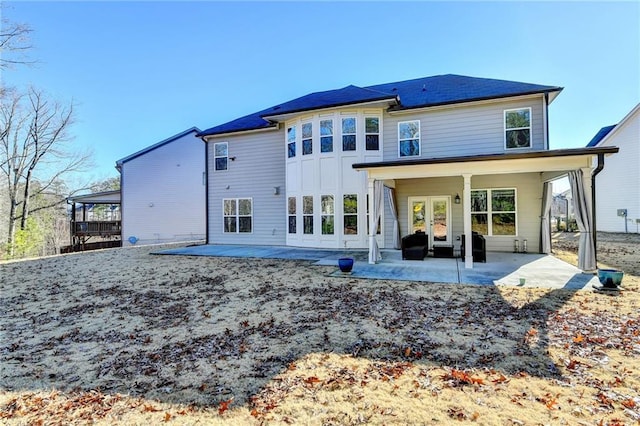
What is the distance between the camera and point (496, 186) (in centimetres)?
1180

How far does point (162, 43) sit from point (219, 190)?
758 cm

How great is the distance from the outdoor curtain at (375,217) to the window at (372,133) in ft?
10.6

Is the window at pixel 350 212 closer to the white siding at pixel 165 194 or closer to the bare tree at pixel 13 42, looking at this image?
the bare tree at pixel 13 42

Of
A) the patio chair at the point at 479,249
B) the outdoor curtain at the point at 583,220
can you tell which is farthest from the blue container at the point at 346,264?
the outdoor curtain at the point at 583,220

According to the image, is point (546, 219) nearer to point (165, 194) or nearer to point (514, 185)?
point (514, 185)

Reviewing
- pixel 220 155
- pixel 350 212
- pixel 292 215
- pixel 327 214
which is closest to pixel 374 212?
pixel 350 212

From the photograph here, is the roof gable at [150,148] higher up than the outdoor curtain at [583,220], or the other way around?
the roof gable at [150,148]

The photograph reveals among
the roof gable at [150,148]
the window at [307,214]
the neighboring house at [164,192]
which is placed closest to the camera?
the window at [307,214]

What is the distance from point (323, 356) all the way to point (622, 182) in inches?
997

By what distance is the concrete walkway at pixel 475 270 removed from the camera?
7.28 meters

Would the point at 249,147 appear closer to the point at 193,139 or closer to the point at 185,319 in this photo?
the point at 193,139

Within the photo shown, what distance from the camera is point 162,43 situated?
49.1 ft

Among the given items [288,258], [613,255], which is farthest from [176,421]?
[613,255]

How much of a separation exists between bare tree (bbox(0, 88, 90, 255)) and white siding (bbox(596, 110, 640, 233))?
39438 mm
